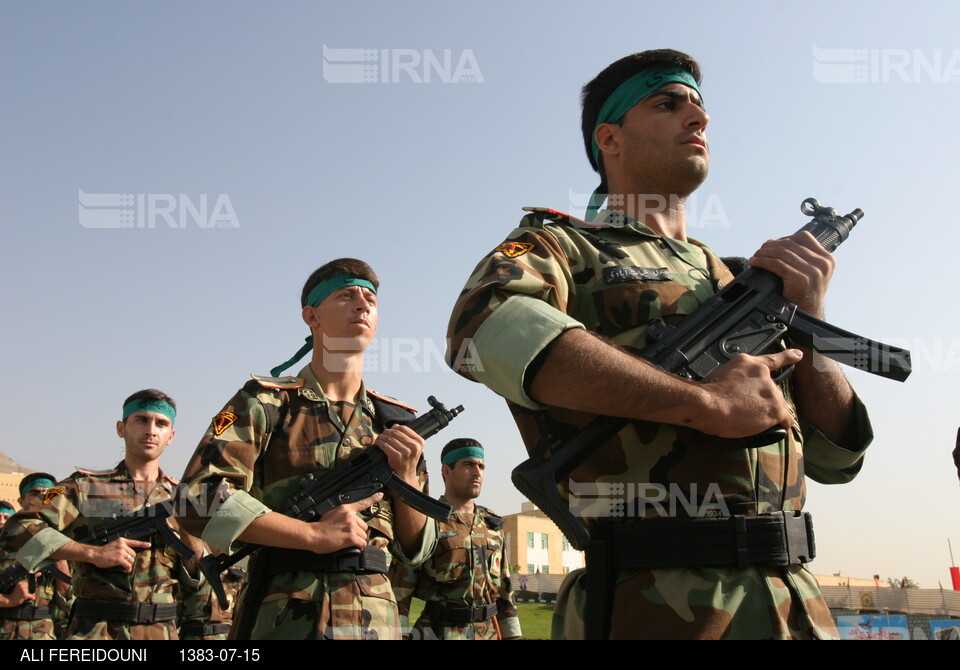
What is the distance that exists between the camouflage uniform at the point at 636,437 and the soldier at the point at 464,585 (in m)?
6.58

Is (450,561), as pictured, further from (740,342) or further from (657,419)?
(657,419)

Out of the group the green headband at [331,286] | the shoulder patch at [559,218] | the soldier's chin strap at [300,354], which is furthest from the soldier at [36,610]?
the shoulder patch at [559,218]

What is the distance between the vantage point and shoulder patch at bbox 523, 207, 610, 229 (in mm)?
2793

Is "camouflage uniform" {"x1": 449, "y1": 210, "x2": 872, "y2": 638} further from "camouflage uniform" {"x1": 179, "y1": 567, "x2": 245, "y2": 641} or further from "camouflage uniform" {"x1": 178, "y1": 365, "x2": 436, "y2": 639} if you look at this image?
"camouflage uniform" {"x1": 179, "y1": 567, "x2": 245, "y2": 641}

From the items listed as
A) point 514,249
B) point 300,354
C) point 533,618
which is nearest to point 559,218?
point 514,249

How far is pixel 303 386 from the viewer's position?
4.75 m

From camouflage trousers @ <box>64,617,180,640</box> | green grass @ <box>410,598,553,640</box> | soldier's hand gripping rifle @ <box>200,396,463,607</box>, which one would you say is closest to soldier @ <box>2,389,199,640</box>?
camouflage trousers @ <box>64,617,180,640</box>

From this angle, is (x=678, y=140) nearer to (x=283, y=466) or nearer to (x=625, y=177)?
(x=625, y=177)

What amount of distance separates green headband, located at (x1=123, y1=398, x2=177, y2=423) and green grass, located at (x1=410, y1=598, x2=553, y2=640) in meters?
10.9

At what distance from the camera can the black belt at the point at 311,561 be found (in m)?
4.09

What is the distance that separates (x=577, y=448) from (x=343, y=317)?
289 centimetres

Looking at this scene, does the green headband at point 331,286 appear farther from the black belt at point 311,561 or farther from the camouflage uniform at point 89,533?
the camouflage uniform at point 89,533

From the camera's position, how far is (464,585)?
8883mm
